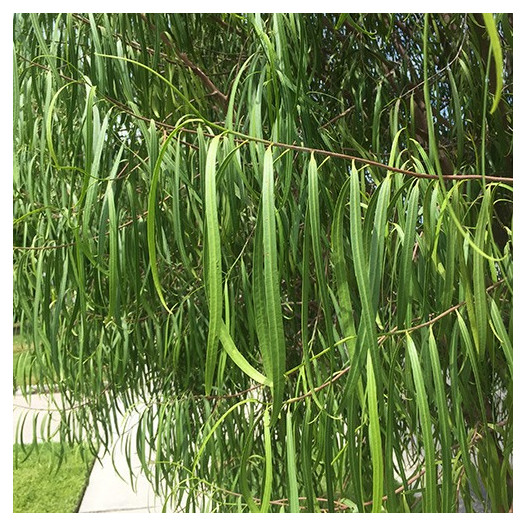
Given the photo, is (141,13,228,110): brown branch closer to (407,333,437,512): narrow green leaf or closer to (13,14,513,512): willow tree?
(13,14,513,512): willow tree

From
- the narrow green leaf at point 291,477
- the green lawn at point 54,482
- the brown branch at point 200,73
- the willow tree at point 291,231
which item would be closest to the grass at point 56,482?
the green lawn at point 54,482

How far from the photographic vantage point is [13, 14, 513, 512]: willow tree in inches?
16.3

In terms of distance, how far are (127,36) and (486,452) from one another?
0.70m

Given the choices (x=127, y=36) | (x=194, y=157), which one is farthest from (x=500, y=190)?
(x=127, y=36)

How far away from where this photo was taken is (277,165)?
2.15 feet

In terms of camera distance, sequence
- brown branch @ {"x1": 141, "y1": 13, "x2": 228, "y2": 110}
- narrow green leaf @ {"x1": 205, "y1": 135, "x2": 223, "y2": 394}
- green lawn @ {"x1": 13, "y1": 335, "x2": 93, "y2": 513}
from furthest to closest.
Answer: green lawn @ {"x1": 13, "y1": 335, "x2": 93, "y2": 513}, brown branch @ {"x1": 141, "y1": 13, "x2": 228, "y2": 110}, narrow green leaf @ {"x1": 205, "y1": 135, "x2": 223, "y2": 394}

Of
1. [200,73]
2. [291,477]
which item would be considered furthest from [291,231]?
[200,73]

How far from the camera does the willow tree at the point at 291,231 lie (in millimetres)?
415

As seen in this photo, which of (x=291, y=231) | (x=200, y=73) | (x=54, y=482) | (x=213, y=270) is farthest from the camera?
(x=54, y=482)

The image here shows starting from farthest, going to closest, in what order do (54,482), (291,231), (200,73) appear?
1. (54,482)
2. (200,73)
3. (291,231)

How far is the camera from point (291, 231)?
1.92 ft

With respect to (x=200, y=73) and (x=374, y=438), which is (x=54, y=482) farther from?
(x=374, y=438)

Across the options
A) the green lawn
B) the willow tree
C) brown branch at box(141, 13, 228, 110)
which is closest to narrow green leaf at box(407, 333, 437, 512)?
the willow tree
